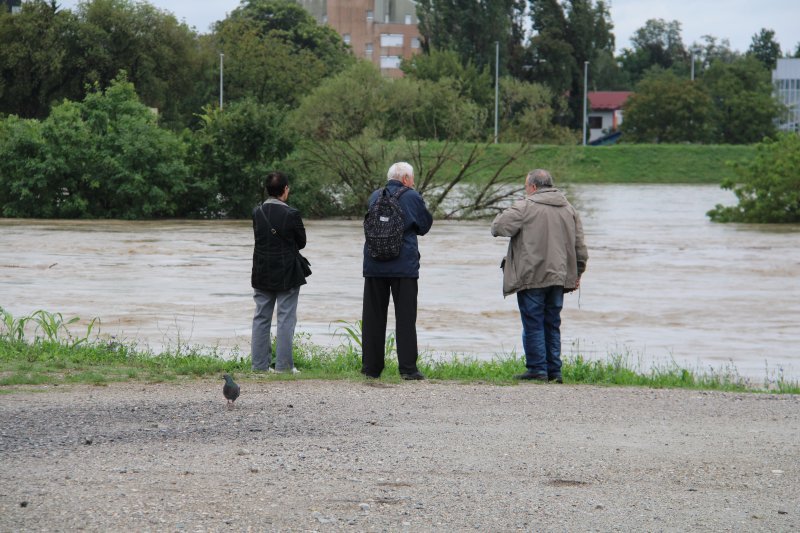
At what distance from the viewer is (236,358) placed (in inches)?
469

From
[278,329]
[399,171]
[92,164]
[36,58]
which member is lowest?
[278,329]

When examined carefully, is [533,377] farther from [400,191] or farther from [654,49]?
[654,49]

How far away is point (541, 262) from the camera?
36.0 feet

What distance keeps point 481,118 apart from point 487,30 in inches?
2332

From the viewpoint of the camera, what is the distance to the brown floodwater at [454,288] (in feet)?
50.5

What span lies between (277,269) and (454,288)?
11.7 meters

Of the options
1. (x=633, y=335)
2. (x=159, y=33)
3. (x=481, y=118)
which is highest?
(x=159, y=33)

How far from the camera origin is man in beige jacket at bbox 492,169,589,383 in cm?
1095

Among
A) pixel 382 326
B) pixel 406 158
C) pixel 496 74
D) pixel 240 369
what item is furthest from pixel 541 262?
pixel 496 74

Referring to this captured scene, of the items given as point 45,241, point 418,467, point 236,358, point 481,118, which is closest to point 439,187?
point 481,118

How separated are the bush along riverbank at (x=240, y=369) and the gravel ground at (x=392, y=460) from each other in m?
0.67

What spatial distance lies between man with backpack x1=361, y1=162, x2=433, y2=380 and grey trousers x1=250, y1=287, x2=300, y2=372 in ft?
2.22

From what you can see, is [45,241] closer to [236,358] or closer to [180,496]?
[236,358]

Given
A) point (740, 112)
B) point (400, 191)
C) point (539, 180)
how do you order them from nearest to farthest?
point (400, 191) < point (539, 180) < point (740, 112)
